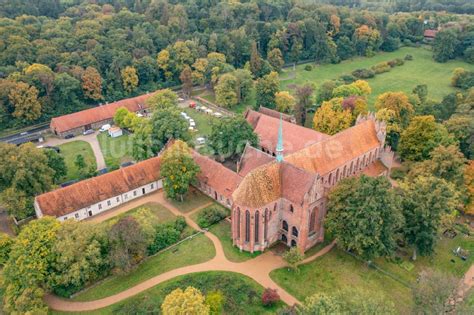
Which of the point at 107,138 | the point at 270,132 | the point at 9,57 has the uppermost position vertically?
the point at 9,57

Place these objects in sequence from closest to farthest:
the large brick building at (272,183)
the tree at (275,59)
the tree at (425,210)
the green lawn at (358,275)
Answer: the green lawn at (358,275), the tree at (425,210), the large brick building at (272,183), the tree at (275,59)

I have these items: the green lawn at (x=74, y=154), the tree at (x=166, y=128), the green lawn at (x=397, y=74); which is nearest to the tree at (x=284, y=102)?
the green lawn at (x=397, y=74)

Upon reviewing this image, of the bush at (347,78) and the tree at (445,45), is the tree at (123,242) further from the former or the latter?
the tree at (445,45)


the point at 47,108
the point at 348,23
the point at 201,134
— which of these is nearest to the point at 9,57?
the point at 47,108

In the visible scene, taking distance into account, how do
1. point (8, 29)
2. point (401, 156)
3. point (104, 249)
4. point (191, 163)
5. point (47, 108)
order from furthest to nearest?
1. point (8, 29)
2. point (47, 108)
3. point (401, 156)
4. point (191, 163)
5. point (104, 249)

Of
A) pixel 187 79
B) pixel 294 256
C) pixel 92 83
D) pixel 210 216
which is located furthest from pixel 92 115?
pixel 294 256

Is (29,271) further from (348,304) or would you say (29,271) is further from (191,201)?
(348,304)

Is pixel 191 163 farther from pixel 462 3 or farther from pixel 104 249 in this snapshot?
pixel 462 3
